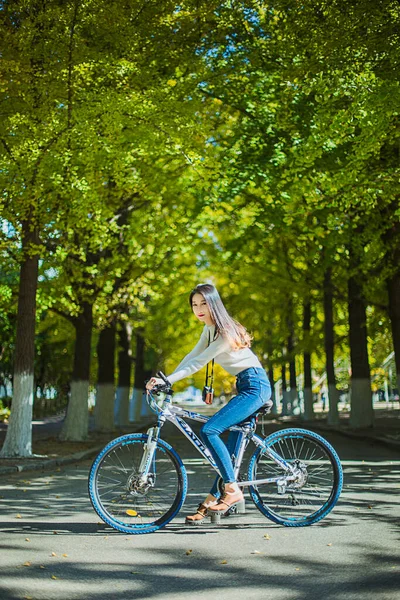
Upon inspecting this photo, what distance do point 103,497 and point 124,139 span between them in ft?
29.2

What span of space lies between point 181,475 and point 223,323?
1278 millimetres

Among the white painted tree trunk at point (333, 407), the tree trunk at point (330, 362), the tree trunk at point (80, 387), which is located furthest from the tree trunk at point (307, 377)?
the tree trunk at point (80, 387)

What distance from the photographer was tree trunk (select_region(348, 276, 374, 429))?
23.9 metres

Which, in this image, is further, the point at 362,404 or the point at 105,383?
the point at 105,383

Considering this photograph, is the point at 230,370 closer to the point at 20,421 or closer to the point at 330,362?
the point at 20,421

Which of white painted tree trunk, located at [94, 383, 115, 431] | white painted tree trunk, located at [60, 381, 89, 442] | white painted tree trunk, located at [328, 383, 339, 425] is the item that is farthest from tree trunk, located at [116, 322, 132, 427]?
white painted tree trunk, located at [60, 381, 89, 442]

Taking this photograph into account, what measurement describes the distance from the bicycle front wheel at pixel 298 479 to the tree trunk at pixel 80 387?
1407 cm

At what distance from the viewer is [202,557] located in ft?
18.1

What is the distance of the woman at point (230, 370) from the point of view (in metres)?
6.36

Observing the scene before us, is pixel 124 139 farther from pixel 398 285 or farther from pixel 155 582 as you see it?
pixel 155 582

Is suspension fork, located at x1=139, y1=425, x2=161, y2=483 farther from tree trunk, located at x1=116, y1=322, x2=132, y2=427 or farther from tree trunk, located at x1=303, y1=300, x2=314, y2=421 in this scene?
tree trunk, located at x1=303, y1=300, x2=314, y2=421

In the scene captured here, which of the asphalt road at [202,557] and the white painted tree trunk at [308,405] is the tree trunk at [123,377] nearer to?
the white painted tree trunk at [308,405]

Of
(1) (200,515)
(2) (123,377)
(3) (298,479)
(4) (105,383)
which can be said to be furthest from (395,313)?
(2) (123,377)

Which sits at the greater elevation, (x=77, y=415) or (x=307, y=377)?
(x=307, y=377)
